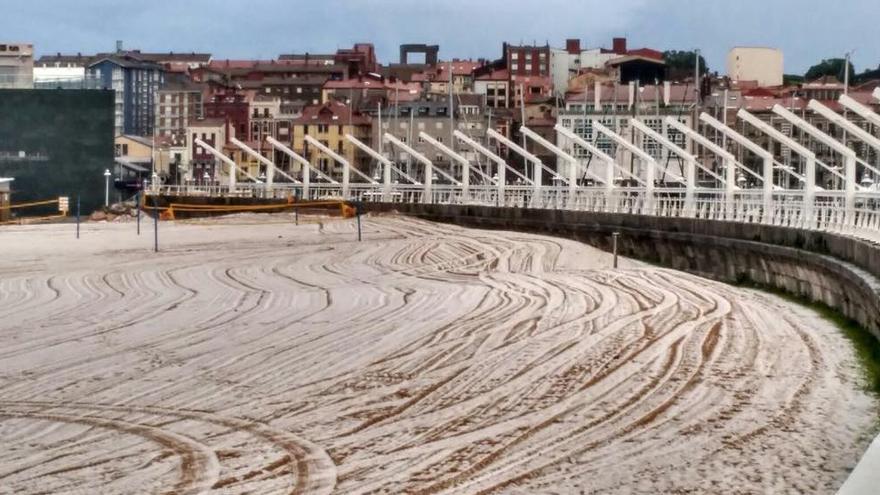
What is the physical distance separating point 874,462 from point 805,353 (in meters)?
8.17

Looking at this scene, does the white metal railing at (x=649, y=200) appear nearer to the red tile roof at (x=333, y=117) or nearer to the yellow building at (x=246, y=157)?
the red tile roof at (x=333, y=117)

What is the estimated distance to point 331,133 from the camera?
10788cm

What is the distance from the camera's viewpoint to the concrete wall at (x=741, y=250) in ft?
55.8

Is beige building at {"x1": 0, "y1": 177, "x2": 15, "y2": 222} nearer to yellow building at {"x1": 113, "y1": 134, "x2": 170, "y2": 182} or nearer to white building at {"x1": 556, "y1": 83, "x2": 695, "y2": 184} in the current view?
white building at {"x1": 556, "y1": 83, "x2": 695, "y2": 184}

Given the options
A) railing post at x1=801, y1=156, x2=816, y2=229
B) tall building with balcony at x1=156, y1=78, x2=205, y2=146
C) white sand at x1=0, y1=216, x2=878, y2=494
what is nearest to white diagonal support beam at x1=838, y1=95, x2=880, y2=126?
railing post at x1=801, y1=156, x2=816, y2=229

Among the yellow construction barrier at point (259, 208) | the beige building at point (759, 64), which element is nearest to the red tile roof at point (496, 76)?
the beige building at point (759, 64)

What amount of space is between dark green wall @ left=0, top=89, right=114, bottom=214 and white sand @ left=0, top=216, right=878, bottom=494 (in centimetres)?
4410

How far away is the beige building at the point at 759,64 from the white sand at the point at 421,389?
111 meters

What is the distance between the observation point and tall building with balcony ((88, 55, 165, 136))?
140 m

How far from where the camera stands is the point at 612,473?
869 cm

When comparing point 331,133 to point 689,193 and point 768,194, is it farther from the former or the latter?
point 768,194

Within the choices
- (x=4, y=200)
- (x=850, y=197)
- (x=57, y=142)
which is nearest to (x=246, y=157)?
(x=57, y=142)

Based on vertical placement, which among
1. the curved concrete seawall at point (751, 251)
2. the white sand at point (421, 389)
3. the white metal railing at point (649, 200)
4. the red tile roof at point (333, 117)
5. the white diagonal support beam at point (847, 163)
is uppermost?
the red tile roof at point (333, 117)

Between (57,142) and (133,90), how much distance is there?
77.2 meters
